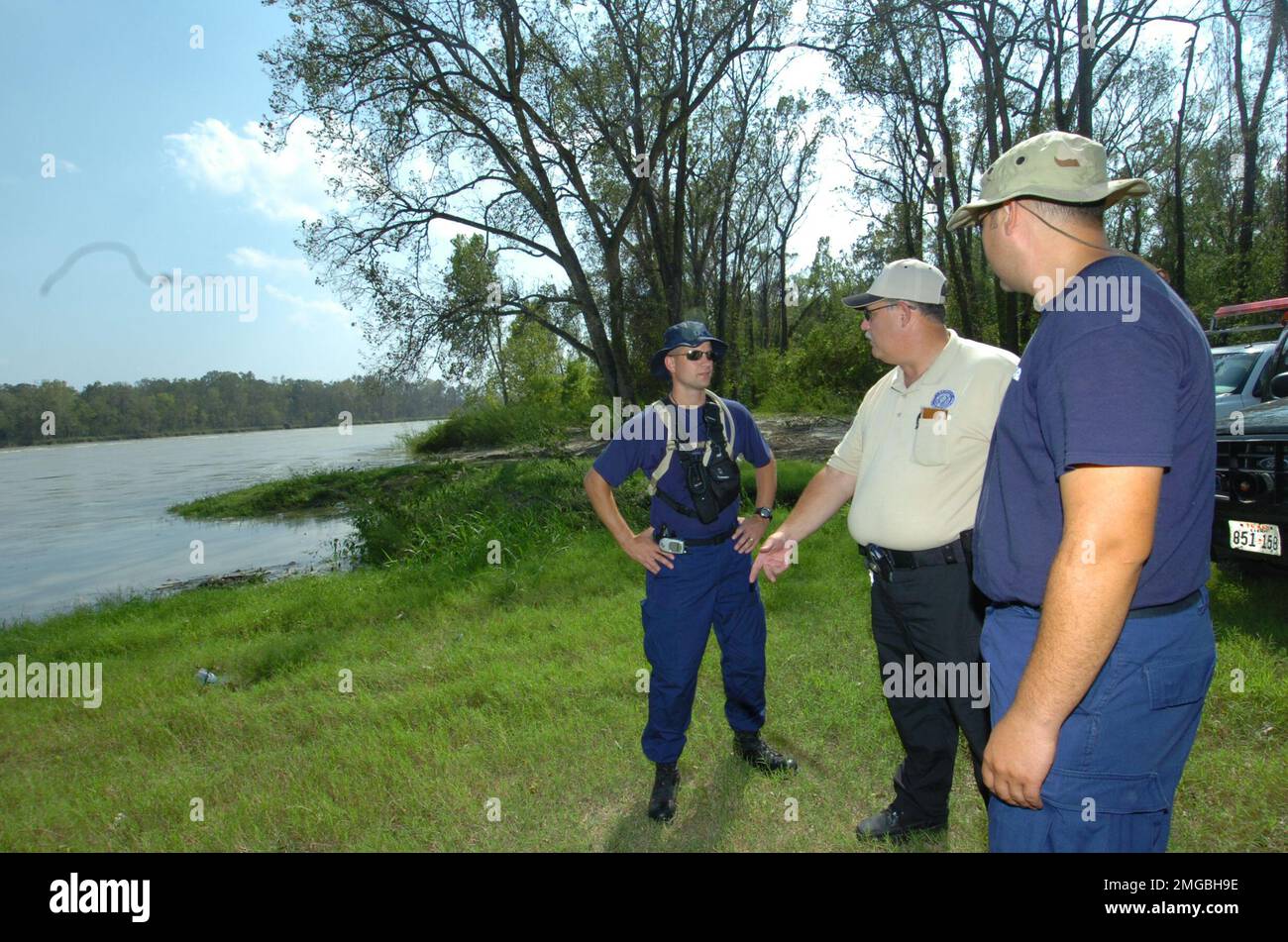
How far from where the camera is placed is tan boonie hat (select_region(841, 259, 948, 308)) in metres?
3.02

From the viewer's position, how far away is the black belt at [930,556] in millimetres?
2824

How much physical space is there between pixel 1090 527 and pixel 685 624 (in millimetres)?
2402

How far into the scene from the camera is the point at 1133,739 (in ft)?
5.31

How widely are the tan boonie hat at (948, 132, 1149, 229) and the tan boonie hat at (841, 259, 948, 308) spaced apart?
47.2 inches

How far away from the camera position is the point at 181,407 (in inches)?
2992

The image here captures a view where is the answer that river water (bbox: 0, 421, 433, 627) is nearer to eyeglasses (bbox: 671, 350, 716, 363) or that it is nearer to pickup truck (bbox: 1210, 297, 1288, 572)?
eyeglasses (bbox: 671, 350, 716, 363)

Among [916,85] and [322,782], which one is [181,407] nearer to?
[916,85]

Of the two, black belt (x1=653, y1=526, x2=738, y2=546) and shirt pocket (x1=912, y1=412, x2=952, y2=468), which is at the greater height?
shirt pocket (x1=912, y1=412, x2=952, y2=468)

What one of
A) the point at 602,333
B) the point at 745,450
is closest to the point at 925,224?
the point at 602,333

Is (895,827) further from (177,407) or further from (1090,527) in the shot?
(177,407)

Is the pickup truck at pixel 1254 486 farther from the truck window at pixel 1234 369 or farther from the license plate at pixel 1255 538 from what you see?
the truck window at pixel 1234 369

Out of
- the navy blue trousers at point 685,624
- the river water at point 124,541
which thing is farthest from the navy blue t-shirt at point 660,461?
the river water at point 124,541

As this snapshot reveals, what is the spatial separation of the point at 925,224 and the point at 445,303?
84.9ft

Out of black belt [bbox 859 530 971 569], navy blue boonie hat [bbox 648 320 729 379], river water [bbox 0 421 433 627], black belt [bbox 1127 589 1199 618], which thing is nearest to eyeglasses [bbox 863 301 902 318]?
navy blue boonie hat [bbox 648 320 729 379]
